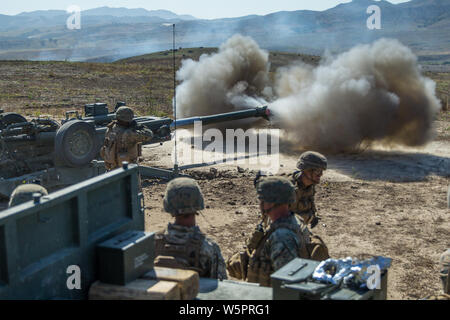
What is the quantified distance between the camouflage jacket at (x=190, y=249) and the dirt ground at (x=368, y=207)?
122 inches

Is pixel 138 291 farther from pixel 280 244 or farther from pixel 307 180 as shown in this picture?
pixel 307 180

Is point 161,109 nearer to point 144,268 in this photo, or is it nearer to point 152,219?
point 152,219

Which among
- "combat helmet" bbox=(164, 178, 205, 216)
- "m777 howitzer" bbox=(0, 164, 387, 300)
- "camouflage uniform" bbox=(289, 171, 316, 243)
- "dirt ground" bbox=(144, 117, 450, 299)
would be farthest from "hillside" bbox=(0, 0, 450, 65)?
"m777 howitzer" bbox=(0, 164, 387, 300)

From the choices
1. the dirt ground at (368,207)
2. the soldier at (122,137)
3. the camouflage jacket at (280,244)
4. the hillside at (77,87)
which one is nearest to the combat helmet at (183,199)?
the camouflage jacket at (280,244)

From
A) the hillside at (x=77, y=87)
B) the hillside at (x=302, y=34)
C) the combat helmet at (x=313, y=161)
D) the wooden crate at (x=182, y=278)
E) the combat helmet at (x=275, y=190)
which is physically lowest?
the hillside at (x=77, y=87)

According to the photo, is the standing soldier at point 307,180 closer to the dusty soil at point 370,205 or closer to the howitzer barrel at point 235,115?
the dusty soil at point 370,205

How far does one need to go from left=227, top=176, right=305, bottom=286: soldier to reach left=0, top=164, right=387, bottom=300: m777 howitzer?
2.11 ft

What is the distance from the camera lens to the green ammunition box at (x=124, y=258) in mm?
2799

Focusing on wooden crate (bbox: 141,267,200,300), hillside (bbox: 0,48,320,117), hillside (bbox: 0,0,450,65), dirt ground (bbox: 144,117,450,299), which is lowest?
dirt ground (bbox: 144,117,450,299)

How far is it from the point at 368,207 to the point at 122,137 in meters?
4.01

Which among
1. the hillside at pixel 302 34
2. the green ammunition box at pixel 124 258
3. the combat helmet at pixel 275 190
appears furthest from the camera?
the hillside at pixel 302 34

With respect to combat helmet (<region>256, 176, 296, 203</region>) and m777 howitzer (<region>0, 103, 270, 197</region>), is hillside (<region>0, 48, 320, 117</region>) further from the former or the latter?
combat helmet (<region>256, 176, 296, 203</region>)

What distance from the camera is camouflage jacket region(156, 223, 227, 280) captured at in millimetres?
3553

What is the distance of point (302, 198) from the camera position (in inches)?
223
